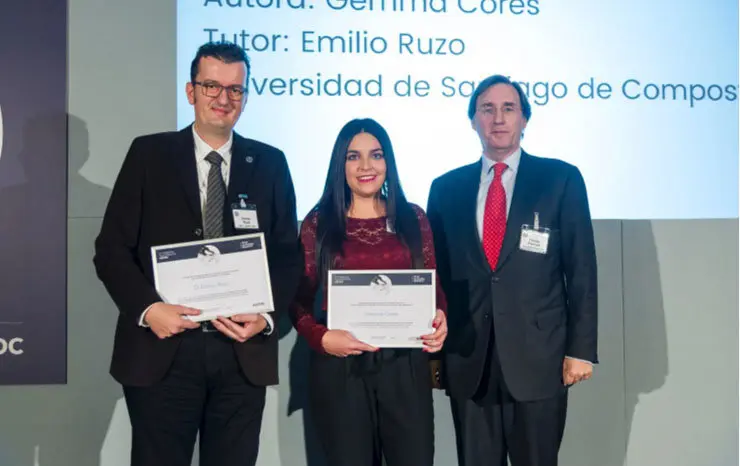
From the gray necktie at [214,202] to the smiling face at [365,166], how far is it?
0.47 meters

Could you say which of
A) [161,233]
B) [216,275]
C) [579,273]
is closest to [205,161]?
[161,233]

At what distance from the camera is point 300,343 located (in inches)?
123

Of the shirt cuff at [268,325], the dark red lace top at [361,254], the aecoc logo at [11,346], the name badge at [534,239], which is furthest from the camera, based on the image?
the aecoc logo at [11,346]

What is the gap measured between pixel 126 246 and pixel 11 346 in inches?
47.9

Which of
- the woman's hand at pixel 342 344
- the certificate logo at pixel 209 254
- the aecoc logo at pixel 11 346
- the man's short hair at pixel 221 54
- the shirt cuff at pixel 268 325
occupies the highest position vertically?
the man's short hair at pixel 221 54

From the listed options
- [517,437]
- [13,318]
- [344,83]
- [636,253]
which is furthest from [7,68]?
[636,253]

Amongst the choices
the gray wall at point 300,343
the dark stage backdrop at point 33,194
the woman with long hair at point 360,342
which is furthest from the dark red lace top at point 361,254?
the dark stage backdrop at point 33,194

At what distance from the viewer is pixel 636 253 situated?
3.36 metres

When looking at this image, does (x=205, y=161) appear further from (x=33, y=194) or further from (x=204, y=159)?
(x=33, y=194)

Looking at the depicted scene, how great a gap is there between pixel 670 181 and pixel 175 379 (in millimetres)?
2568

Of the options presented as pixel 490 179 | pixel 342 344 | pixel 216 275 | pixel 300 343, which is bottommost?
pixel 300 343

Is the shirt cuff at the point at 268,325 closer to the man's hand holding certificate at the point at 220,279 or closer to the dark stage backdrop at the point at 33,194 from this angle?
the man's hand holding certificate at the point at 220,279

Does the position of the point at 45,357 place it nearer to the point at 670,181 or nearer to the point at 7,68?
the point at 7,68

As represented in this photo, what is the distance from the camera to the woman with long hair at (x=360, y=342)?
2277 millimetres
